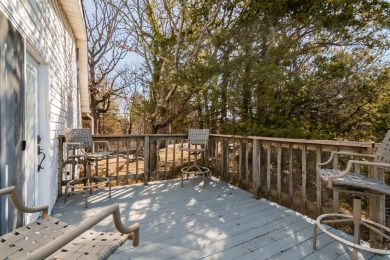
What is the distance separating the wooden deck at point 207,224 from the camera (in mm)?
2334

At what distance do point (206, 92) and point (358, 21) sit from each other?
3607 millimetres

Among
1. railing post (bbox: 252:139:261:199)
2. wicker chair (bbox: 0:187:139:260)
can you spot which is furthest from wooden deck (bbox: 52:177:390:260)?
wicker chair (bbox: 0:187:139:260)

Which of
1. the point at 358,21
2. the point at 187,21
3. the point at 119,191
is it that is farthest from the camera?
the point at 187,21

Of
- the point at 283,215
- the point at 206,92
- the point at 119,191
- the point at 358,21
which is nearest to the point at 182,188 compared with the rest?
the point at 119,191

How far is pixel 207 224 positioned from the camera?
3.01 metres

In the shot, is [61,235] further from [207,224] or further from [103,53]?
[103,53]

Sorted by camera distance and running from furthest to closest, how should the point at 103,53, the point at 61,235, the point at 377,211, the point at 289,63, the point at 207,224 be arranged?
1. the point at 103,53
2. the point at 289,63
3. the point at 207,224
4. the point at 377,211
5. the point at 61,235

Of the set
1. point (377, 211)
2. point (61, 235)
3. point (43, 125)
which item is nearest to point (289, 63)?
point (377, 211)

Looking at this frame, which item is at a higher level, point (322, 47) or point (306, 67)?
point (322, 47)

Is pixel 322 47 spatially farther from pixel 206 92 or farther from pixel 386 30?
pixel 206 92

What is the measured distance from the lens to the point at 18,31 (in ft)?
6.57

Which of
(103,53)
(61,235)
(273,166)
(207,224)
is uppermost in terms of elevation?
(103,53)

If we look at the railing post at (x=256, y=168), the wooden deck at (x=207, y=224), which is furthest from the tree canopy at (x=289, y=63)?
the wooden deck at (x=207, y=224)

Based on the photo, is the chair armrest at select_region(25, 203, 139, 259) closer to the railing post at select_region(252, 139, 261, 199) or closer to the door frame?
the door frame
